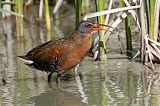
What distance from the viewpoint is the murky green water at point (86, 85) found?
6723mm

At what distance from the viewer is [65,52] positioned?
24.5ft

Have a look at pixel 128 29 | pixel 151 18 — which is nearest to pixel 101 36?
pixel 128 29

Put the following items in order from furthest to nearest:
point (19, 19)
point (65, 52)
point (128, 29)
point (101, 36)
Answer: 1. point (19, 19)
2. point (128, 29)
3. point (101, 36)
4. point (65, 52)

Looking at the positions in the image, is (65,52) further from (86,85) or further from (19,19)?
(19,19)

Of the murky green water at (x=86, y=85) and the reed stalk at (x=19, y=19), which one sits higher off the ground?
the reed stalk at (x=19, y=19)

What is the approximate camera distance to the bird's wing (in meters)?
7.52

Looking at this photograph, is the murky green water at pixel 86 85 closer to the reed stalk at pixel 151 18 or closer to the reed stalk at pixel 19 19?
the reed stalk at pixel 151 18

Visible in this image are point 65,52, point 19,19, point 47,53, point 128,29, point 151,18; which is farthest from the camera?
point 19,19

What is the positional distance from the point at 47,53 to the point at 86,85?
0.69 metres

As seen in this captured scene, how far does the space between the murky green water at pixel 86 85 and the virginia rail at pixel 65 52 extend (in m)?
0.26

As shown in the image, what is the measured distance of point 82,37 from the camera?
7.57m

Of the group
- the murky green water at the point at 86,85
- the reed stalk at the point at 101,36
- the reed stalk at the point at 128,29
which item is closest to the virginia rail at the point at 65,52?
the murky green water at the point at 86,85

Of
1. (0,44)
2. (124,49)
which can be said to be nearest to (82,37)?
(124,49)

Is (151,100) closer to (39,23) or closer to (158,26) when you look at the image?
(158,26)
